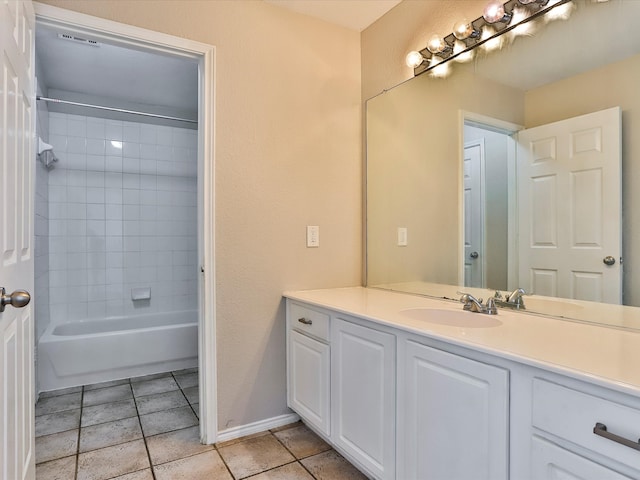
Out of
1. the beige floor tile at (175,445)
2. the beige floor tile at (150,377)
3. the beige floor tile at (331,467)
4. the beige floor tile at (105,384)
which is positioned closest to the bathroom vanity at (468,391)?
the beige floor tile at (331,467)

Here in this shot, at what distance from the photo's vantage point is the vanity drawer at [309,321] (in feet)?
5.90

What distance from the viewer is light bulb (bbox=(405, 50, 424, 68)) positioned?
2.05 meters

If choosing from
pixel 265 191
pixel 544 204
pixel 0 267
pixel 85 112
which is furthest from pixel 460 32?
pixel 85 112

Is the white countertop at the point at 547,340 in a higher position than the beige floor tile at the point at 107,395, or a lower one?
higher

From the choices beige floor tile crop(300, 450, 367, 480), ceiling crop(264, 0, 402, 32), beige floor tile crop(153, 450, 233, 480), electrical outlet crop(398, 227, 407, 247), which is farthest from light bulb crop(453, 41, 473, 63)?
beige floor tile crop(153, 450, 233, 480)

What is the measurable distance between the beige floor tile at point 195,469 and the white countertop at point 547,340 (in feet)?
2.85

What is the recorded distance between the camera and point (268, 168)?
2119 mm

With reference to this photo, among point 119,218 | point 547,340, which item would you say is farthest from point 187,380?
point 547,340

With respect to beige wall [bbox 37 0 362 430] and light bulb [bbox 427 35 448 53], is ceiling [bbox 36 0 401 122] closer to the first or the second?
beige wall [bbox 37 0 362 430]

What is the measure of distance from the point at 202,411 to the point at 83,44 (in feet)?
7.87

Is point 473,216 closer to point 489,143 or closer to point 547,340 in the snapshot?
point 489,143

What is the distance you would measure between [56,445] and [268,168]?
1778mm

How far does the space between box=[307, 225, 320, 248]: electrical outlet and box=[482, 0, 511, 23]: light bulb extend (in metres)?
1.30

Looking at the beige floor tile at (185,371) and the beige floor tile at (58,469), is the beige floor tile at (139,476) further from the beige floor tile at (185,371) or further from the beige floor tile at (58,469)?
the beige floor tile at (185,371)
